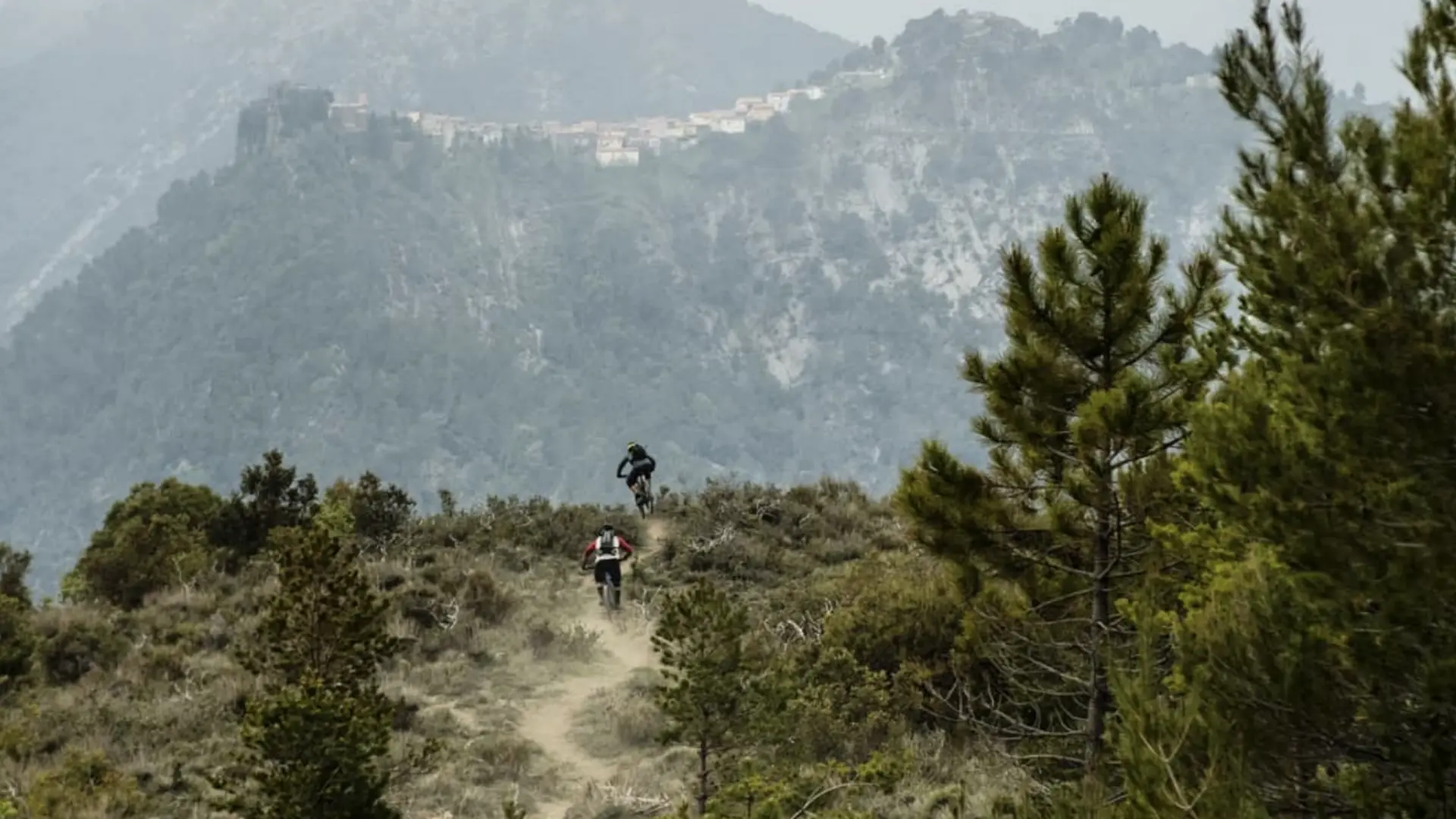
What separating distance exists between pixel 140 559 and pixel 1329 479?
17.9m

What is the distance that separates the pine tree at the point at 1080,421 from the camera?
6.51 m

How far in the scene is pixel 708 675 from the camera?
7.94m

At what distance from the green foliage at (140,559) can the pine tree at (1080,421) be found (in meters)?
14.0

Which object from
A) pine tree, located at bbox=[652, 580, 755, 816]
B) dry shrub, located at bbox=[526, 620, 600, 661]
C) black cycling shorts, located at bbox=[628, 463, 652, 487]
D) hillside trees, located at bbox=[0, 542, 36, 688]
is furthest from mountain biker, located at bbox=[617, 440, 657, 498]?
pine tree, located at bbox=[652, 580, 755, 816]

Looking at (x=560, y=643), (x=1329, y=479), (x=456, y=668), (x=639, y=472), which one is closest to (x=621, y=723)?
(x=456, y=668)

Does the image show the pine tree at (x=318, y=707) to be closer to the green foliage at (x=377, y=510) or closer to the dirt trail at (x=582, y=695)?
the dirt trail at (x=582, y=695)

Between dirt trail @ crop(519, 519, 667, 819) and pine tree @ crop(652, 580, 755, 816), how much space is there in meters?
2.00

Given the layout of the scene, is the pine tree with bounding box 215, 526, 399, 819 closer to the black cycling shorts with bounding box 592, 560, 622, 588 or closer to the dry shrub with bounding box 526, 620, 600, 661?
the dry shrub with bounding box 526, 620, 600, 661

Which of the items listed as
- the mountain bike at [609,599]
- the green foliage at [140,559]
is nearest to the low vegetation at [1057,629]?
the mountain bike at [609,599]

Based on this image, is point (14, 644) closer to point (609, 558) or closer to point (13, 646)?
point (13, 646)

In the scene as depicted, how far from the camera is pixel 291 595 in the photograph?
26.7ft

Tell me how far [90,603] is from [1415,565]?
708 inches

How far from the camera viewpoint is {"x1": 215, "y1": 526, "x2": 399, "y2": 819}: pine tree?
6.14 m

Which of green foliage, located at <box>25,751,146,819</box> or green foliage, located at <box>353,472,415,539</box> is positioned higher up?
green foliage, located at <box>353,472,415,539</box>
